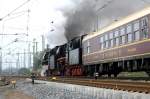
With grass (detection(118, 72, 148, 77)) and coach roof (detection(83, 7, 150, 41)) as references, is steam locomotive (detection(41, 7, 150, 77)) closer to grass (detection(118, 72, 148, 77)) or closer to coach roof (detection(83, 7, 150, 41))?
coach roof (detection(83, 7, 150, 41))

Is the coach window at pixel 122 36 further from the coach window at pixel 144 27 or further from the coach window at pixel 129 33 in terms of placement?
the coach window at pixel 144 27

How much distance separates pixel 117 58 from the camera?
88.2 ft

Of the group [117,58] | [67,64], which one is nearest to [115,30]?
[117,58]

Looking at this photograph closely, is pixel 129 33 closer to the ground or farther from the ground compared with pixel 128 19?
closer to the ground

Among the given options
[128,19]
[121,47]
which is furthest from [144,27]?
[121,47]

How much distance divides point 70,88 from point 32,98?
2.57m

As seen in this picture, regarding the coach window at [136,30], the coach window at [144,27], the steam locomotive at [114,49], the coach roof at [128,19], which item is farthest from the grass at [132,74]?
the coach roof at [128,19]

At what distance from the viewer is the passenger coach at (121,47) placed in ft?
73.6

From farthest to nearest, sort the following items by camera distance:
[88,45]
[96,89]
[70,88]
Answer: [88,45] < [70,88] < [96,89]

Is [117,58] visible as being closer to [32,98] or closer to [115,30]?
[115,30]

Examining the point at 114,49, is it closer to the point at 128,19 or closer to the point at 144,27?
the point at 128,19

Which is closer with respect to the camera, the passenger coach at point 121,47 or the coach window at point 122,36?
the passenger coach at point 121,47

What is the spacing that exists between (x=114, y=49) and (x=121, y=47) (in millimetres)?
1461

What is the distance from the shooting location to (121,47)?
26141mm
